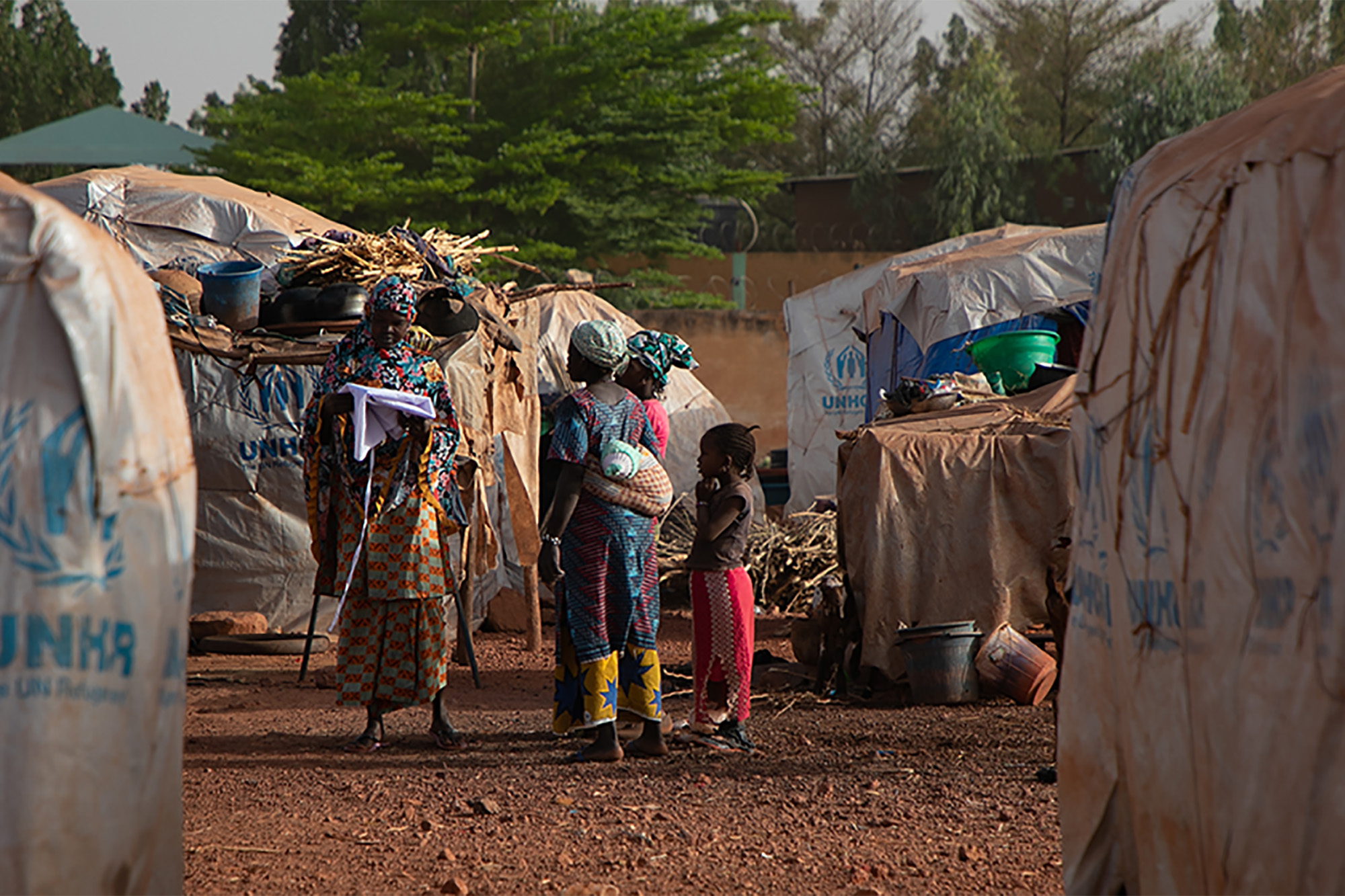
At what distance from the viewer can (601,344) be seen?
4.72 m

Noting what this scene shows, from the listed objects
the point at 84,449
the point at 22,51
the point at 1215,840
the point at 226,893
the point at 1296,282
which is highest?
the point at 22,51

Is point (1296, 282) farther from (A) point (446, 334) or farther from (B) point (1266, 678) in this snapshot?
(A) point (446, 334)

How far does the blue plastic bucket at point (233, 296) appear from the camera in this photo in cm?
739

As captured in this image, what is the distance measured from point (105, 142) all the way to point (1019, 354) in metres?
13.6

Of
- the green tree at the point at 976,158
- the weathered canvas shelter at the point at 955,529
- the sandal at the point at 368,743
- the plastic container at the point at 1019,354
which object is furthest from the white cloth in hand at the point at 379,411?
the green tree at the point at 976,158

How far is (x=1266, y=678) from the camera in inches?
78.4

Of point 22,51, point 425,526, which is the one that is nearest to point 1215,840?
point 425,526

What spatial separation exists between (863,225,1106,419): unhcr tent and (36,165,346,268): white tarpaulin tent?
5.16 meters

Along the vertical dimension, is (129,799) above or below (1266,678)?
below

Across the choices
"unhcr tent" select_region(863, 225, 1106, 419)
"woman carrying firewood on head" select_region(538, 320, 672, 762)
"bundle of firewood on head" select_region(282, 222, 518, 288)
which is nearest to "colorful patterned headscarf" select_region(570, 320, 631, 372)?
"woman carrying firewood on head" select_region(538, 320, 672, 762)

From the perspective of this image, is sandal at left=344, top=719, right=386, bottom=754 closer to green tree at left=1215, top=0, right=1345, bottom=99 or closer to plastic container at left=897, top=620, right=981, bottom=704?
plastic container at left=897, top=620, right=981, bottom=704

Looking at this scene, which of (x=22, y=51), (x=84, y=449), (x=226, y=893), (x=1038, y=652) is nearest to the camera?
(x=84, y=449)

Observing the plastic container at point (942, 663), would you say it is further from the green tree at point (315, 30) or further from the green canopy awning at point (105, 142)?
the green tree at point (315, 30)

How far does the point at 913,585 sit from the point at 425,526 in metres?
2.60
